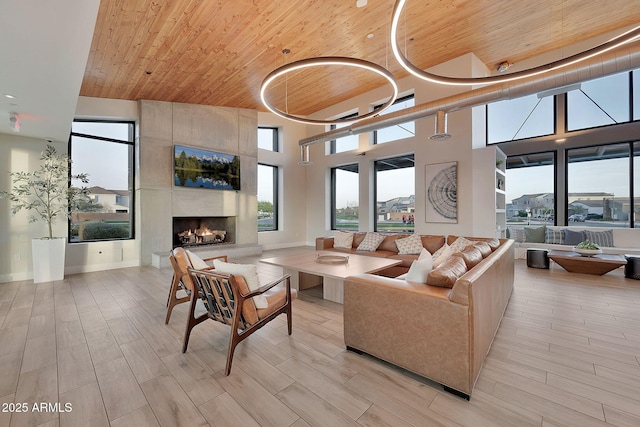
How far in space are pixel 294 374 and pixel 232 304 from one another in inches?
28.8

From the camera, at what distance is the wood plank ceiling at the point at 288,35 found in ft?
12.8

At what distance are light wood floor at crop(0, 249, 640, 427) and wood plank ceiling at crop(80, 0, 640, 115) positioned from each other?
13.1ft

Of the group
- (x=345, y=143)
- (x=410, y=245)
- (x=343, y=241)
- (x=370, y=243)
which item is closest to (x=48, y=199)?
(x=343, y=241)

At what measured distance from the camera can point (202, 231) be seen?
25.4 ft

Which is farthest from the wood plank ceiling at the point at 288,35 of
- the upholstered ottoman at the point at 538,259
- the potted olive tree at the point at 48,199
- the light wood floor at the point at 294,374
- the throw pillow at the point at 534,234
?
the upholstered ottoman at the point at 538,259

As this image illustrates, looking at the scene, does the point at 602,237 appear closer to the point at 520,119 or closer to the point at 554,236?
the point at 554,236

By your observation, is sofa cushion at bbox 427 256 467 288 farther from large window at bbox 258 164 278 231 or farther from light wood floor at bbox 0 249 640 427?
large window at bbox 258 164 278 231

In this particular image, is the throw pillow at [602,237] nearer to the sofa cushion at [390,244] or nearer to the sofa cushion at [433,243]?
the sofa cushion at [433,243]

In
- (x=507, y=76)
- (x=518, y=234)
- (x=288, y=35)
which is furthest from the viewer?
(x=518, y=234)

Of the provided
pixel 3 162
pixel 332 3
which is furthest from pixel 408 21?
pixel 3 162

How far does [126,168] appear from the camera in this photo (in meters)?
6.60

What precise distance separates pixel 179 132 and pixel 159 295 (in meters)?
4.46

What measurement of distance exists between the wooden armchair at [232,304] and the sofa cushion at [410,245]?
326cm

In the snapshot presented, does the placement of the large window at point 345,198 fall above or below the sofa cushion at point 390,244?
above
